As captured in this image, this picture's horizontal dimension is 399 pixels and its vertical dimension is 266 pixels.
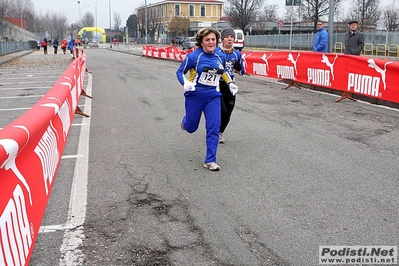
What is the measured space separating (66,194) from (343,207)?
293cm

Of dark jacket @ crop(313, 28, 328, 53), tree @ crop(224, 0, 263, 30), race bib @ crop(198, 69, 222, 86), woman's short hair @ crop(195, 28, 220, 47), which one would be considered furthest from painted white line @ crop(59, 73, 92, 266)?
tree @ crop(224, 0, 263, 30)

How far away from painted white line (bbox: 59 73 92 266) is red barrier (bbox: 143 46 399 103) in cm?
701

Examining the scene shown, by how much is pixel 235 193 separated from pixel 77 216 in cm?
168

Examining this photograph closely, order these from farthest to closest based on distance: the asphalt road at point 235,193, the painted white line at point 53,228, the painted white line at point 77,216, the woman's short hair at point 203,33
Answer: the woman's short hair at point 203,33 < the painted white line at point 53,228 < the asphalt road at point 235,193 < the painted white line at point 77,216

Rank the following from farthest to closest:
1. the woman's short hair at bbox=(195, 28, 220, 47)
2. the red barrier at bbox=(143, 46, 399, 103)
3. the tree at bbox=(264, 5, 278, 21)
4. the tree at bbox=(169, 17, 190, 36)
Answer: the tree at bbox=(264, 5, 278, 21)
the tree at bbox=(169, 17, 190, 36)
the red barrier at bbox=(143, 46, 399, 103)
the woman's short hair at bbox=(195, 28, 220, 47)

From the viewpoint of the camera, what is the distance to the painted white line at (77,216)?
3510 mm

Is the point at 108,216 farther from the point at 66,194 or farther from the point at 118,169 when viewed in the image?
the point at 118,169

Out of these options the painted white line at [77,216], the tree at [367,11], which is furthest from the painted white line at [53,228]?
the tree at [367,11]

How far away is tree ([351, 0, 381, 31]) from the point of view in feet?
192

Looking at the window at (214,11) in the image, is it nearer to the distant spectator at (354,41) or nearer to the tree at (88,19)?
the tree at (88,19)

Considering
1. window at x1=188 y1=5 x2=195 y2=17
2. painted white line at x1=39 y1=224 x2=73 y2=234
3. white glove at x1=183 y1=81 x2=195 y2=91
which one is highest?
window at x1=188 y1=5 x2=195 y2=17

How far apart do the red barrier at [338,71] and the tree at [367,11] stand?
155ft

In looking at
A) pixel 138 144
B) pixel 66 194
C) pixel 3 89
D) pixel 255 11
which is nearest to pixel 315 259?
pixel 66 194

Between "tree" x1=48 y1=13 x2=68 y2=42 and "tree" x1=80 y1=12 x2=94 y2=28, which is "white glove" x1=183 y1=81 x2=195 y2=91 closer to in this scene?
"tree" x1=48 y1=13 x2=68 y2=42
